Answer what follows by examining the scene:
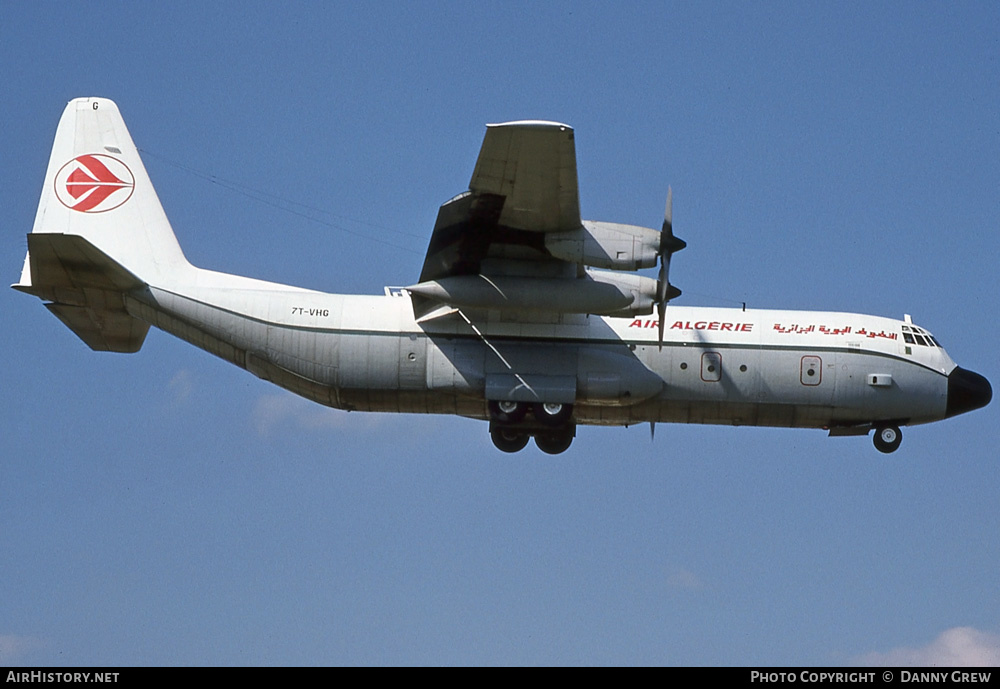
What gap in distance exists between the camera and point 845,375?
25594 mm

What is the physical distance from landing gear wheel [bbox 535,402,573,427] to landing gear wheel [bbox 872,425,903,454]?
6513 mm

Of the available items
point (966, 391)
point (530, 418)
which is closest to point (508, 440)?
point (530, 418)

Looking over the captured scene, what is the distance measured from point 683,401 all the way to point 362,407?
640 centimetres

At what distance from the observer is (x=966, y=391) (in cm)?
2608

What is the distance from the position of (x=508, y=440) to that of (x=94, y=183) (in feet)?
33.5

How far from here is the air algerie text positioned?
2544 cm

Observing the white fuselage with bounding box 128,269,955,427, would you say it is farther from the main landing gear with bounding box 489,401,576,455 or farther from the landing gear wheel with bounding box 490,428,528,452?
the landing gear wheel with bounding box 490,428,528,452

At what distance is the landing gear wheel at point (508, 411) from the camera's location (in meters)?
24.9

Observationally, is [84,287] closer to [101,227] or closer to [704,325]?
[101,227]

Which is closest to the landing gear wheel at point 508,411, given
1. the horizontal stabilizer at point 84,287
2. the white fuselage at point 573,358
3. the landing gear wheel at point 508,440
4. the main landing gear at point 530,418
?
the main landing gear at point 530,418
